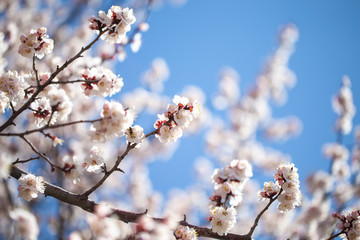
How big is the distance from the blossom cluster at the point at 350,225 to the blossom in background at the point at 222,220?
1.12m

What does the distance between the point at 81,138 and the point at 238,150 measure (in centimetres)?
551

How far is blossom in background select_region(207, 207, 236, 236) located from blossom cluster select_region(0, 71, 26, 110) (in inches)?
81.9

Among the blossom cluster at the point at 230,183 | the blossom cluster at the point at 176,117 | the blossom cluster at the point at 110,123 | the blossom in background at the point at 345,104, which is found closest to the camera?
the blossom cluster at the point at 110,123

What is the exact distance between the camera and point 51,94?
2264mm

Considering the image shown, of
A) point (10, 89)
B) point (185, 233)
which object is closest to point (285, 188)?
point (185, 233)

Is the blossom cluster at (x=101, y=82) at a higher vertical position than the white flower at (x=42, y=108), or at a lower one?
higher

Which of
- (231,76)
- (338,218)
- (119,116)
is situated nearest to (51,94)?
(119,116)

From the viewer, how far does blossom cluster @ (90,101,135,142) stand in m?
1.98

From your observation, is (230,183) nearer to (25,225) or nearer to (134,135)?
(134,135)

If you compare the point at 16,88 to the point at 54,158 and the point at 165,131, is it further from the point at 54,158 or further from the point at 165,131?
the point at 54,158

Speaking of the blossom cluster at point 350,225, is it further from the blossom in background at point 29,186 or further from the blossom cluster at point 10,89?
the blossom cluster at point 10,89

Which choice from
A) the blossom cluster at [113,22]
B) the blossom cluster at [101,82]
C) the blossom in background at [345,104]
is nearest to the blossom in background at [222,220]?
the blossom cluster at [101,82]

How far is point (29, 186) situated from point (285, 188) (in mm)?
2284

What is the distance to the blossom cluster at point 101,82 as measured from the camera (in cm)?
238
